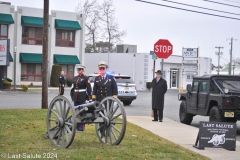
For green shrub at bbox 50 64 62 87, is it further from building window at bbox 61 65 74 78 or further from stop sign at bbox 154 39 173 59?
stop sign at bbox 154 39 173 59

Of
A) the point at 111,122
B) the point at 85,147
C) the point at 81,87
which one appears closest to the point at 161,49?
the point at 81,87

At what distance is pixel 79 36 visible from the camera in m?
55.7

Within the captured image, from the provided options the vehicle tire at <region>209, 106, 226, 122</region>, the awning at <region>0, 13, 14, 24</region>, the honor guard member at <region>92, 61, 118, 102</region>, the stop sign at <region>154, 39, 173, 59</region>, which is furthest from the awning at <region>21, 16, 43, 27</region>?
the honor guard member at <region>92, 61, 118, 102</region>

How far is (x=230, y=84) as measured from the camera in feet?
55.1

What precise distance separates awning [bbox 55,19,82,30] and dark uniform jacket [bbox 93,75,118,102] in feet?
138

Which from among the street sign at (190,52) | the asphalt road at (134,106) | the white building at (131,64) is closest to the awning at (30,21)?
the white building at (131,64)

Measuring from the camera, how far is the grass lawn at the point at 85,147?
9.04 meters

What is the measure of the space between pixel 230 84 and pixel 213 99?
1.00 metres

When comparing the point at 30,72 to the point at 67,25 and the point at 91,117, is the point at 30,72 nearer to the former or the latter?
the point at 67,25

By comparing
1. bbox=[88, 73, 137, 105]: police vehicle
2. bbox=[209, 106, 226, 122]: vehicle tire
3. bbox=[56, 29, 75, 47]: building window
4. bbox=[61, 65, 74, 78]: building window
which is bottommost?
bbox=[209, 106, 226, 122]: vehicle tire

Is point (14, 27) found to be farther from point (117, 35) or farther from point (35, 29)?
point (117, 35)

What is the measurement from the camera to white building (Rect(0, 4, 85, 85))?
50.4 meters

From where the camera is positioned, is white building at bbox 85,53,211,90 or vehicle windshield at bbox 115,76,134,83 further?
white building at bbox 85,53,211,90

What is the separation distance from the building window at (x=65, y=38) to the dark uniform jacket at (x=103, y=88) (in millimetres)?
43449
